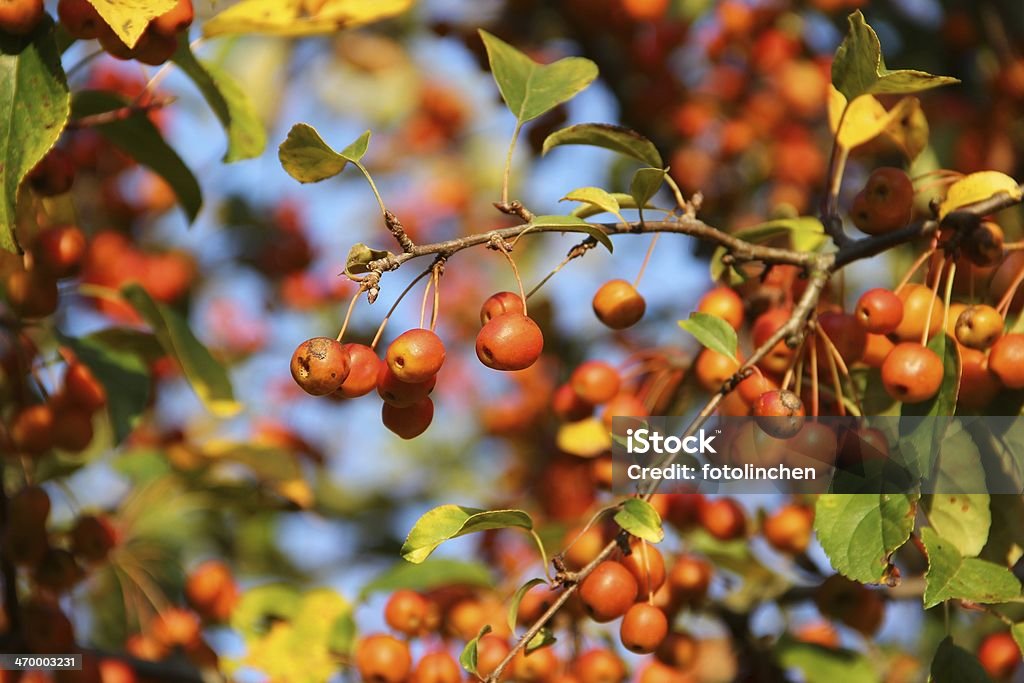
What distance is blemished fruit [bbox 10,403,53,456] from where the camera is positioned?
90.4 inches

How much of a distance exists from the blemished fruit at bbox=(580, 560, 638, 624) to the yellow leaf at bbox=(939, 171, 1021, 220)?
2.55 ft

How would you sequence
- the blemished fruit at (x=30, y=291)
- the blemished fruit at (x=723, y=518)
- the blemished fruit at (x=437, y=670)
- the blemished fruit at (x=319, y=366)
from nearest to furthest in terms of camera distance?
the blemished fruit at (x=319, y=366), the blemished fruit at (x=437, y=670), the blemished fruit at (x=30, y=291), the blemished fruit at (x=723, y=518)

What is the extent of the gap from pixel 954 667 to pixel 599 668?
630 millimetres

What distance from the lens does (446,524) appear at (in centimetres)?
156

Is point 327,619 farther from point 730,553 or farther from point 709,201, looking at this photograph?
point 709,201

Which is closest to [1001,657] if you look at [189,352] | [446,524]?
[446,524]

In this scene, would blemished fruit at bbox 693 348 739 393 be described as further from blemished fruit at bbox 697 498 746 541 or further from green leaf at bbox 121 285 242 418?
green leaf at bbox 121 285 242 418

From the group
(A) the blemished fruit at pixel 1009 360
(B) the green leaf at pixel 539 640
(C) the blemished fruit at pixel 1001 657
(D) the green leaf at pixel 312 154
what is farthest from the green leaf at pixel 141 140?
(C) the blemished fruit at pixel 1001 657

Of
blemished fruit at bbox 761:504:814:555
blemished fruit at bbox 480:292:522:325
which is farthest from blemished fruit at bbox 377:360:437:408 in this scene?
blemished fruit at bbox 761:504:814:555

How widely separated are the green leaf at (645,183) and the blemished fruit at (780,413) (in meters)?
0.36

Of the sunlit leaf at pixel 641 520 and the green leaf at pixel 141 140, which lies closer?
the sunlit leaf at pixel 641 520

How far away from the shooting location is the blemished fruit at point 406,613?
85.6 inches

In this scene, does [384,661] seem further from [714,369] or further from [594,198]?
[594,198]

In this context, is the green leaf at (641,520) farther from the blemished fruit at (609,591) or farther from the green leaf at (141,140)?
the green leaf at (141,140)
